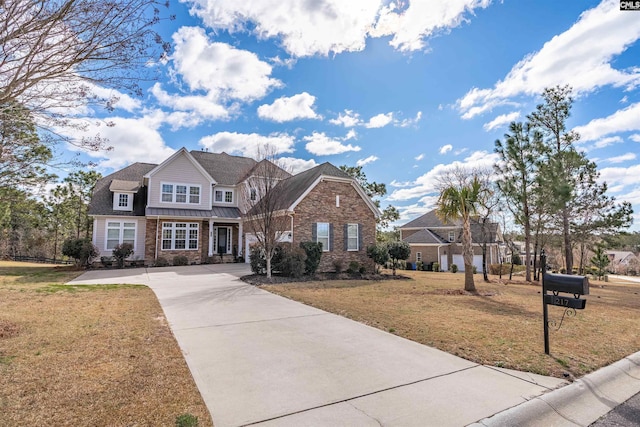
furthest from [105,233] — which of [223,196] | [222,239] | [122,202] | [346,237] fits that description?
[346,237]

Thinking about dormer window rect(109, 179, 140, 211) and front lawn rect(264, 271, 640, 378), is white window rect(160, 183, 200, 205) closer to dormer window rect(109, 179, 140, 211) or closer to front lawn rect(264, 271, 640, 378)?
dormer window rect(109, 179, 140, 211)

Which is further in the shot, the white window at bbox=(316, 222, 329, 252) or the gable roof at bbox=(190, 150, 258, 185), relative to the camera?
the gable roof at bbox=(190, 150, 258, 185)

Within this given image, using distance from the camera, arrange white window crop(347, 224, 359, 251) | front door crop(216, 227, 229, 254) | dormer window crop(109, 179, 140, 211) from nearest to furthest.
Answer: white window crop(347, 224, 359, 251)
dormer window crop(109, 179, 140, 211)
front door crop(216, 227, 229, 254)

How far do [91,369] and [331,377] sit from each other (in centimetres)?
319

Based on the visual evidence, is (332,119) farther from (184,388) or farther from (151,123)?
(184,388)

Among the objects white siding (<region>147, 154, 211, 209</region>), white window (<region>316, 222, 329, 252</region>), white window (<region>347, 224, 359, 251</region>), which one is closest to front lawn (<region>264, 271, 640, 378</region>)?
white window (<region>316, 222, 329, 252</region>)

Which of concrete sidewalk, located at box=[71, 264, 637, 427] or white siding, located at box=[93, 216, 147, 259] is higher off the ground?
white siding, located at box=[93, 216, 147, 259]

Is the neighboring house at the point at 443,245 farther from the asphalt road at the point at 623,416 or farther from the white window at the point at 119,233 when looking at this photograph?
the asphalt road at the point at 623,416

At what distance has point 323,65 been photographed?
14.8 m

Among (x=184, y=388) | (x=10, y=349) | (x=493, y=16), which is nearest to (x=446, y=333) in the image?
(x=184, y=388)

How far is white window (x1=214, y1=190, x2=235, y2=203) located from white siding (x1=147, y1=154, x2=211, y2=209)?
5.63 feet

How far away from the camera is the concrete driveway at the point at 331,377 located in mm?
3251

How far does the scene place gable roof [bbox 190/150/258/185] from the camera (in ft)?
81.9

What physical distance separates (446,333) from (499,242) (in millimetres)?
34120
